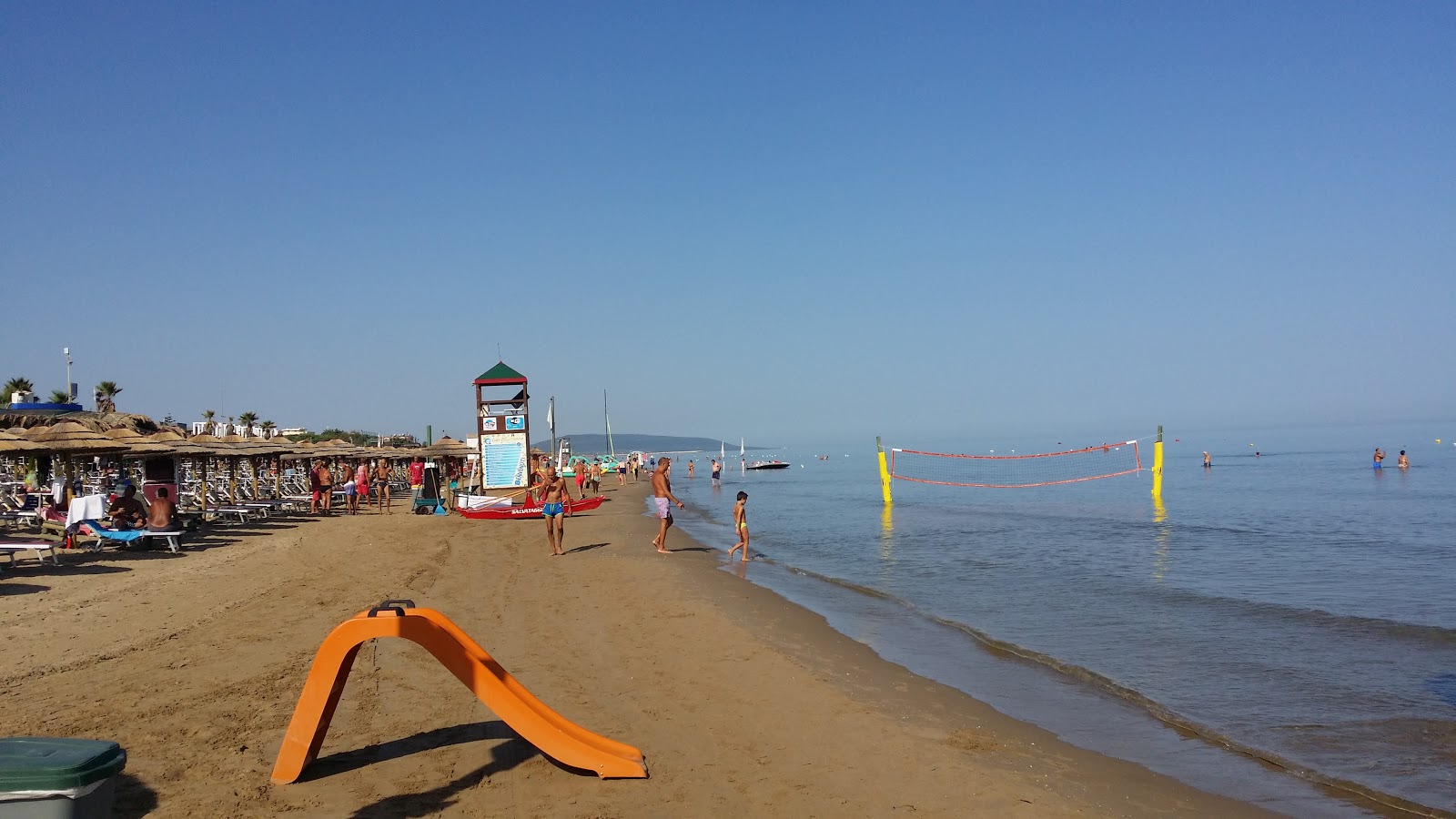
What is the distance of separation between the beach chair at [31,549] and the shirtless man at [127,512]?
1.68m

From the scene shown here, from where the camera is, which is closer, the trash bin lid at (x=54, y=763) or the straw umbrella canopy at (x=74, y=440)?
the trash bin lid at (x=54, y=763)

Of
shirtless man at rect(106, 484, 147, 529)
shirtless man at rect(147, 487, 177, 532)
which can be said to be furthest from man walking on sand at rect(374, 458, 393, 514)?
shirtless man at rect(147, 487, 177, 532)

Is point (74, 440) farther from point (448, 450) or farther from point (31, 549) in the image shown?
point (448, 450)

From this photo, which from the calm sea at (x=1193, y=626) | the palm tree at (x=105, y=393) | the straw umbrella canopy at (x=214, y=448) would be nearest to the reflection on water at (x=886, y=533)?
the calm sea at (x=1193, y=626)

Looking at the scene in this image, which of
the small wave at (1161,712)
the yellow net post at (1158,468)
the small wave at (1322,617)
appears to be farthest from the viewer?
the yellow net post at (1158,468)

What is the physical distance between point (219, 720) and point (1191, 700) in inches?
276

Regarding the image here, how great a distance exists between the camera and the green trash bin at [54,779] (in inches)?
119

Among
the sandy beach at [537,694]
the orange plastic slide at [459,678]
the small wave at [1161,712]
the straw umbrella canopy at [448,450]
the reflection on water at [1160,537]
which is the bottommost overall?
the reflection on water at [1160,537]

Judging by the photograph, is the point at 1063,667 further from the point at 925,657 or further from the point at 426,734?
the point at 426,734

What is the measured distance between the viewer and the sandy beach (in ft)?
15.6

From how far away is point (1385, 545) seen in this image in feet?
61.3

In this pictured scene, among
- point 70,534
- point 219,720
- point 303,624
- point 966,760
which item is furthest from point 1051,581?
point 70,534

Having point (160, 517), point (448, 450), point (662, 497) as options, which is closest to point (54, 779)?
point (662, 497)

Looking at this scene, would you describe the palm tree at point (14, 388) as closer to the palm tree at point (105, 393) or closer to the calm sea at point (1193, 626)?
the palm tree at point (105, 393)
